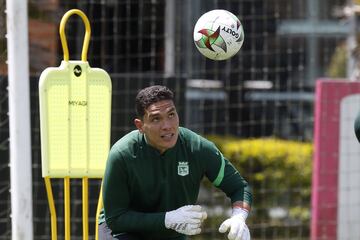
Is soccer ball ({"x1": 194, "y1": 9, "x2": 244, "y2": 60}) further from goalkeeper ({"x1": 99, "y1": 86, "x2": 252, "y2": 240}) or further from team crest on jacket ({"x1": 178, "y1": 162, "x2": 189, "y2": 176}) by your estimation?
team crest on jacket ({"x1": 178, "y1": 162, "x2": 189, "y2": 176})

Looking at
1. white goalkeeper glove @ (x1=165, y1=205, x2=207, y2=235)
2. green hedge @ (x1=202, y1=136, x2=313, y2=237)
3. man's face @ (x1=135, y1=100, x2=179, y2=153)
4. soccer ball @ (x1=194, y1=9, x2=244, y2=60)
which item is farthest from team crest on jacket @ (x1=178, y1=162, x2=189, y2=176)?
green hedge @ (x1=202, y1=136, x2=313, y2=237)

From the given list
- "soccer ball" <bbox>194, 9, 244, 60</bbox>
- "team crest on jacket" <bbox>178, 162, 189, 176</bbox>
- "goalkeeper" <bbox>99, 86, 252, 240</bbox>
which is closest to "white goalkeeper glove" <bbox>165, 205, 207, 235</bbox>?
"goalkeeper" <bbox>99, 86, 252, 240</bbox>

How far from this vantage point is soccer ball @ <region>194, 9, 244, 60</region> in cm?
527

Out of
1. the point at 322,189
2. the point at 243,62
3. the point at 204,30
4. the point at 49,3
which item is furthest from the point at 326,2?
the point at 204,30

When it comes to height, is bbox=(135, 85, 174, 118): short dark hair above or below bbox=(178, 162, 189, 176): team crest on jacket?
above

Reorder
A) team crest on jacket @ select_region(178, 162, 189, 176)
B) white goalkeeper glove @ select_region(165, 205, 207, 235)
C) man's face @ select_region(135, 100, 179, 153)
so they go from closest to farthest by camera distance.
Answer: white goalkeeper glove @ select_region(165, 205, 207, 235) → man's face @ select_region(135, 100, 179, 153) → team crest on jacket @ select_region(178, 162, 189, 176)

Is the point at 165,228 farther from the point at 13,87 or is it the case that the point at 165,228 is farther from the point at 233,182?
the point at 13,87

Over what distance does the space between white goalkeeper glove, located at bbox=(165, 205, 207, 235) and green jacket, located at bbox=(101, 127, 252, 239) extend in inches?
2.0

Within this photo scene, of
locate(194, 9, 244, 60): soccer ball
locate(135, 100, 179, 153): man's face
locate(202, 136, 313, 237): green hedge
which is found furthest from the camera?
locate(202, 136, 313, 237): green hedge

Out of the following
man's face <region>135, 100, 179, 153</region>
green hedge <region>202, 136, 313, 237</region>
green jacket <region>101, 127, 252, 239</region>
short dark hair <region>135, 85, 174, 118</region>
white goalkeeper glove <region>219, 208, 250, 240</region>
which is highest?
short dark hair <region>135, 85, 174, 118</region>

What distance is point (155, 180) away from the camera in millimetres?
4895

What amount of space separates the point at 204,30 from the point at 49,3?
9.17 ft

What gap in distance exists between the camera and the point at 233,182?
5.05 m

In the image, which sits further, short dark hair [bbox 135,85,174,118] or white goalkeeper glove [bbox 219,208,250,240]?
short dark hair [bbox 135,85,174,118]
